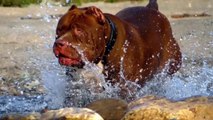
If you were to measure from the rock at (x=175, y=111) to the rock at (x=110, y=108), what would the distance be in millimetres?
376

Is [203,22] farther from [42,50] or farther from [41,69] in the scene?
[41,69]

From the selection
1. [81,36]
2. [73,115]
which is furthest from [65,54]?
[73,115]

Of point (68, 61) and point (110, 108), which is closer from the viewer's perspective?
point (110, 108)

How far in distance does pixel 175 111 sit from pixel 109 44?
136 centimetres

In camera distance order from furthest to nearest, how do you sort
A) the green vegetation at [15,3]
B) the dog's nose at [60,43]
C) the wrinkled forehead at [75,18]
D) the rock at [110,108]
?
the green vegetation at [15,3] < the wrinkled forehead at [75,18] < the dog's nose at [60,43] < the rock at [110,108]

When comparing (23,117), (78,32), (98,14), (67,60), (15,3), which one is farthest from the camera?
(15,3)

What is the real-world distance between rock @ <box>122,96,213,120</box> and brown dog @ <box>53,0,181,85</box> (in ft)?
3.22

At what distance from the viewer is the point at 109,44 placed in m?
5.69

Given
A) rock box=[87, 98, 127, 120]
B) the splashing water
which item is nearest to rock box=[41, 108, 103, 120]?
rock box=[87, 98, 127, 120]

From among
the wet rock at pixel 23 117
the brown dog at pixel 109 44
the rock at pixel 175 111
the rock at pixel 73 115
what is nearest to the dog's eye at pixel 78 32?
the brown dog at pixel 109 44

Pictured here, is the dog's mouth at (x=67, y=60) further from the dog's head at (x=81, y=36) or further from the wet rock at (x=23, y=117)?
the wet rock at (x=23, y=117)

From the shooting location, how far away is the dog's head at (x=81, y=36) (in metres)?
5.39

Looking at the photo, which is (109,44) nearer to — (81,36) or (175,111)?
(81,36)

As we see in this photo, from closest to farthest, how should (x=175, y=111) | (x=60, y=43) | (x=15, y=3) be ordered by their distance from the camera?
(x=175, y=111) → (x=60, y=43) → (x=15, y=3)
